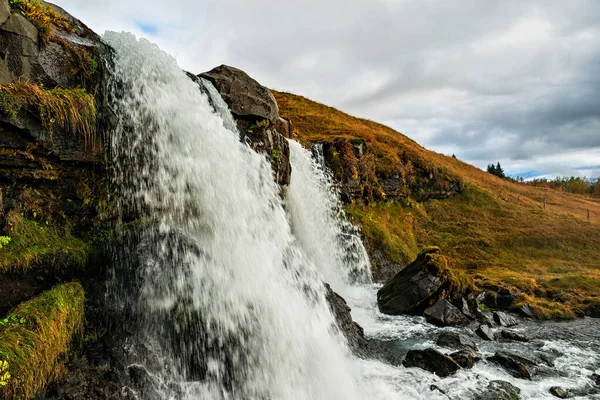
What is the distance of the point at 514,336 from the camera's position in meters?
15.4

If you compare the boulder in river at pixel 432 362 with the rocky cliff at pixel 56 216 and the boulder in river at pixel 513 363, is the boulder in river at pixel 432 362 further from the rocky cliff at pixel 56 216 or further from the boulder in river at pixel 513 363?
the rocky cliff at pixel 56 216

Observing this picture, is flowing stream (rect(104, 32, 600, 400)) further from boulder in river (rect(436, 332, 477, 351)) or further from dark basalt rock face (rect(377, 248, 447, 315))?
dark basalt rock face (rect(377, 248, 447, 315))

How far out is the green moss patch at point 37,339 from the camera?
6070mm

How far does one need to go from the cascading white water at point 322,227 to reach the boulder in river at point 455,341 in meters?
7.06

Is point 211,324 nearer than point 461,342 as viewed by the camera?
Yes

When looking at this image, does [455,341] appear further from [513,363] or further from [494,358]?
[513,363]

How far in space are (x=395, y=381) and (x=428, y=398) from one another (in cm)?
113

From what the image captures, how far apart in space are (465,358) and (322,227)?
12.2m

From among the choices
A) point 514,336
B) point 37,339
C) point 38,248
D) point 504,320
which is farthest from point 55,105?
point 504,320

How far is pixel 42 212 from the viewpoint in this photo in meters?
9.20

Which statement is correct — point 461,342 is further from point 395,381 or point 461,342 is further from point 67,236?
point 67,236

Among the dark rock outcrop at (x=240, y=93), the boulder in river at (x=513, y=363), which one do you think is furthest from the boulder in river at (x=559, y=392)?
the dark rock outcrop at (x=240, y=93)

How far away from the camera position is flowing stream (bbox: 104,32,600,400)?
8828mm

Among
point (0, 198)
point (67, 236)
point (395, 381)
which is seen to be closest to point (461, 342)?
point (395, 381)
